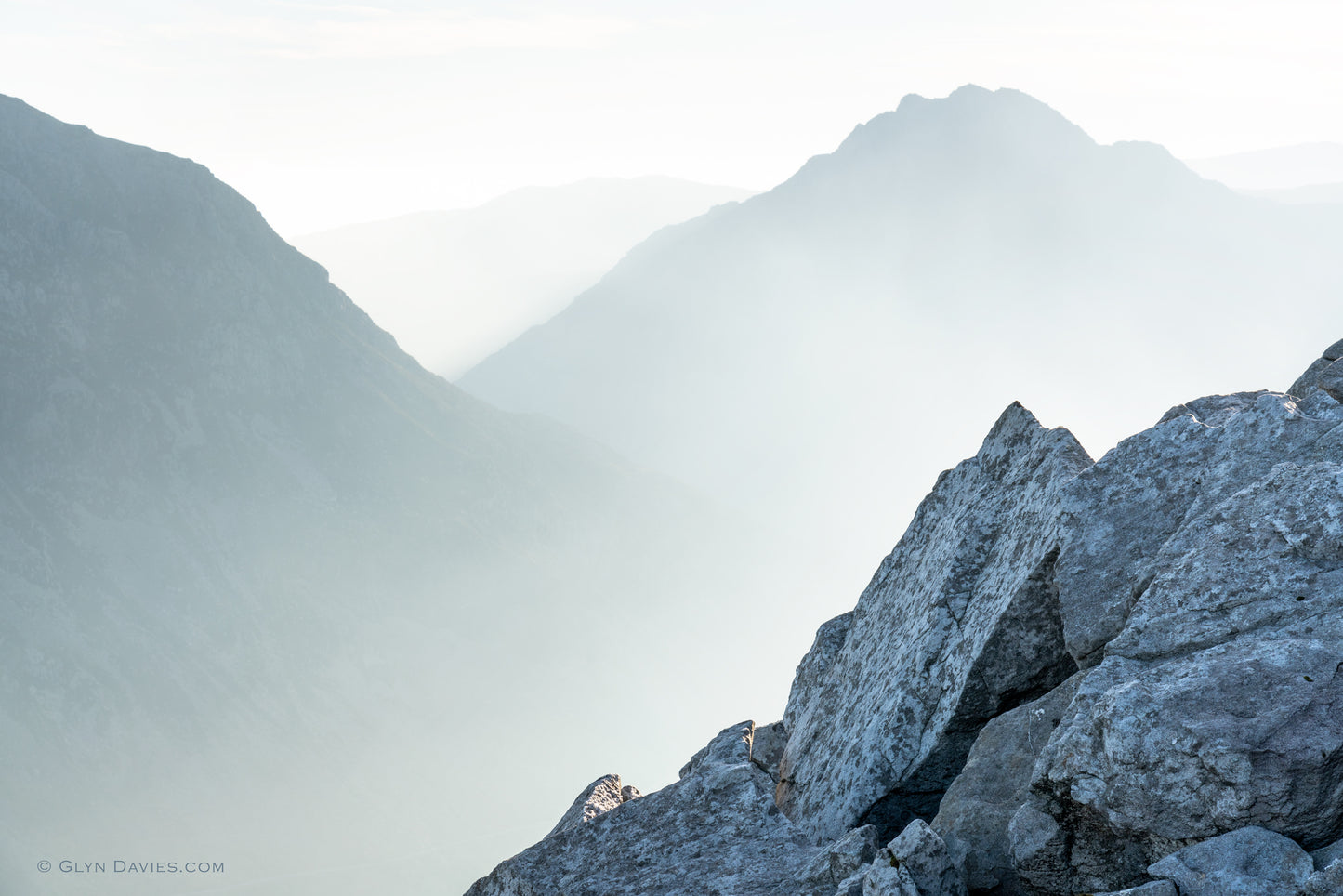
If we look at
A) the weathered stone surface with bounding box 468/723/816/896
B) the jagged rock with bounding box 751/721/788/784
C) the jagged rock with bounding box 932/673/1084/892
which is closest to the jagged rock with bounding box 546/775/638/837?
the weathered stone surface with bounding box 468/723/816/896

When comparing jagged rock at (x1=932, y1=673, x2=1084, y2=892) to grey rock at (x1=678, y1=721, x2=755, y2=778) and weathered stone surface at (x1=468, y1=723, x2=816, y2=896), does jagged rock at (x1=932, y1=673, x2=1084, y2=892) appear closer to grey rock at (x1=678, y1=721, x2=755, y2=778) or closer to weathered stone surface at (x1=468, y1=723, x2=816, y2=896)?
weathered stone surface at (x1=468, y1=723, x2=816, y2=896)

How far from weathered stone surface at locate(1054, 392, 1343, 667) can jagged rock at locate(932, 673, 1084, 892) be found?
69cm

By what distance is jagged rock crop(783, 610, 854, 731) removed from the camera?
1470cm

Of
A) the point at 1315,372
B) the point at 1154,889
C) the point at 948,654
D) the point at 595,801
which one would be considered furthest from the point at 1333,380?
the point at 595,801

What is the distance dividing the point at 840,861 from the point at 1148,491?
4.77 meters

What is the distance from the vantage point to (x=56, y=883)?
167 metres

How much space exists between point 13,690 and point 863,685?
709ft

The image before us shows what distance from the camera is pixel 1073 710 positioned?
26.4 ft

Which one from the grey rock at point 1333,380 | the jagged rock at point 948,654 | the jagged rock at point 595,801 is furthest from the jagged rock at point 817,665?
the grey rock at point 1333,380

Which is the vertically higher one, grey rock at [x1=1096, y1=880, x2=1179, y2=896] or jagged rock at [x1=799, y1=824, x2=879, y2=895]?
jagged rock at [x1=799, y1=824, x2=879, y2=895]

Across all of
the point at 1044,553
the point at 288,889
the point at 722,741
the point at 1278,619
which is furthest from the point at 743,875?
the point at 288,889

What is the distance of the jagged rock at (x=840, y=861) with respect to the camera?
8383 millimetres

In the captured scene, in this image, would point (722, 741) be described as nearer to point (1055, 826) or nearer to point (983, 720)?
point (983, 720)

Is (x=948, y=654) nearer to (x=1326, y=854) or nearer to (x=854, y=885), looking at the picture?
(x=854, y=885)
